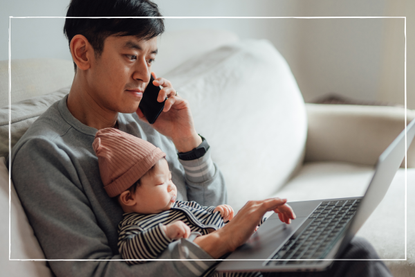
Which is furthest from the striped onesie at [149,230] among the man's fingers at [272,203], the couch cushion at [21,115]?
the couch cushion at [21,115]

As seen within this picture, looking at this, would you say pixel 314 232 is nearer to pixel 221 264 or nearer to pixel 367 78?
pixel 221 264

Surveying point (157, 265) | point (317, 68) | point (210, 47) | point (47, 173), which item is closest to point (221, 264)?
point (157, 265)

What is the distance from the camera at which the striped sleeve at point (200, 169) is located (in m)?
0.74

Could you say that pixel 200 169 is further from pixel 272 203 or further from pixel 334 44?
pixel 334 44

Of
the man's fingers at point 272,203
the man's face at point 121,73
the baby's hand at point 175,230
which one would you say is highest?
the man's face at point 121,73

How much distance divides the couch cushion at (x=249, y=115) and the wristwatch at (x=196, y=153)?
0.03 meters

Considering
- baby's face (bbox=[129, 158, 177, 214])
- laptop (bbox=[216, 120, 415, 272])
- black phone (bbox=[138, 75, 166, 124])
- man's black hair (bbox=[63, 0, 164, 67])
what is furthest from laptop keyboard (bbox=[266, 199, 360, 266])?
man's black hair (bbox=[63, 0, 164, 67])

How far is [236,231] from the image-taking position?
663mm

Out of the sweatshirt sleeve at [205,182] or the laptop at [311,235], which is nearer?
the laptop at [311,235]

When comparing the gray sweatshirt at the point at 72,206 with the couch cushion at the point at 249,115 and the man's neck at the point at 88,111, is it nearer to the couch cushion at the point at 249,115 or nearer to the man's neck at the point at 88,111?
the man's neck at the point at 88,111

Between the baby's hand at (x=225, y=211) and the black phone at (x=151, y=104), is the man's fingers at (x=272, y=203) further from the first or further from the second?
the black phone at (x=151, y=104)

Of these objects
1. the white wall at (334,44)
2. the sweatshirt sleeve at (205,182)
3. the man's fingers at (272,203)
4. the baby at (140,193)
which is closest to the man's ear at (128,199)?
the baby at (140,193)

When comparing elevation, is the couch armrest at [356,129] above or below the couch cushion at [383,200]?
above

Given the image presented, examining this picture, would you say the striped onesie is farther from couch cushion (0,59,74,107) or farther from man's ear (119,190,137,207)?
couch cushion (0,59,74,107)
